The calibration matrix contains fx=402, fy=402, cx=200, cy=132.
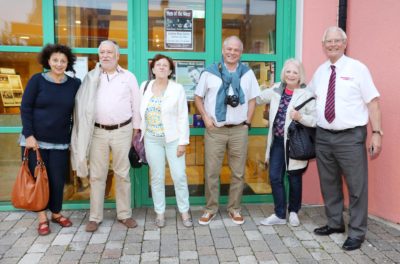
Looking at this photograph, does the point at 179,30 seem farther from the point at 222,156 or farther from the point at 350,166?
the point at 350,166

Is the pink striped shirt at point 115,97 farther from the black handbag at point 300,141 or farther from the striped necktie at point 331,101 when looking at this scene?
the striped necktie at point 331,101

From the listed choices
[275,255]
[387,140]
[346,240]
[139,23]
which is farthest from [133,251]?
[387,140]

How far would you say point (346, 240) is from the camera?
150 inches

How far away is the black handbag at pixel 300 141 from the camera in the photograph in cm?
412

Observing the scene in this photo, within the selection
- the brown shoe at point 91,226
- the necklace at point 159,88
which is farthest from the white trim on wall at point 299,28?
the brown shoe at point 91,226

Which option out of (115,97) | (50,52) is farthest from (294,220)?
(50,52)

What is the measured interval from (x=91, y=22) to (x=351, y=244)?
372cm

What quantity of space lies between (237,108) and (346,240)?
1682 mm

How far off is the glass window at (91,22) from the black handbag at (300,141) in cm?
221

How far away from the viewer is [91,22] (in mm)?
4766

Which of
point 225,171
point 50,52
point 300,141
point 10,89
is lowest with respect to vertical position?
point 225,171

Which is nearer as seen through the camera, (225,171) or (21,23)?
(21,23)

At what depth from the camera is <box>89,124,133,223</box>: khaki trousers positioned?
4.13m

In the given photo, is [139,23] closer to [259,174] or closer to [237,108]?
[237,108]
